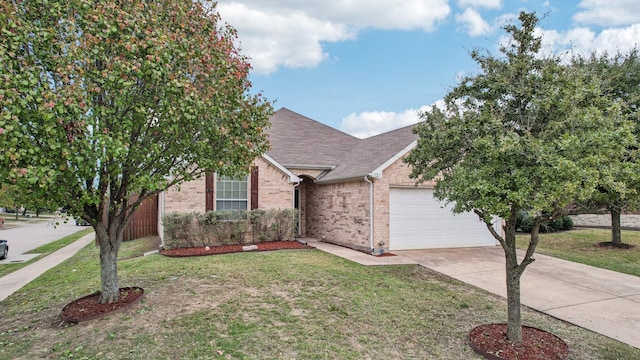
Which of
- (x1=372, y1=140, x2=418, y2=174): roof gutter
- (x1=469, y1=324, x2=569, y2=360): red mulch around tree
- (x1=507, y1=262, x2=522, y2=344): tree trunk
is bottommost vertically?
(x1=469, y1=324, x2=569, y2=360): red mulch around tree

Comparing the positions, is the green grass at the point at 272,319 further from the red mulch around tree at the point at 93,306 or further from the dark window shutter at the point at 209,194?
the dark window shutter at the point at 209,194

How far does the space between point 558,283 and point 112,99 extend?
9.90 meters

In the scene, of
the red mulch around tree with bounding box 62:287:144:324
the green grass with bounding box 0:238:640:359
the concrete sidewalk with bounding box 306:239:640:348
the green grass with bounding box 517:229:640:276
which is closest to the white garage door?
the concrete sidewalk with bounding box 306:239:640:348

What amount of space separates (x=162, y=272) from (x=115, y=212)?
2940 mm

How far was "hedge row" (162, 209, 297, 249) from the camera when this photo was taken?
12.4 m

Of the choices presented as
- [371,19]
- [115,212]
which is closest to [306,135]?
[371,19]

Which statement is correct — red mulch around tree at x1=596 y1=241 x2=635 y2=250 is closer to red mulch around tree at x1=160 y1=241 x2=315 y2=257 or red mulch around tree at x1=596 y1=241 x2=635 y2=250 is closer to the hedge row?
red mulch around tree at x1=160 y1=241 x2=315 y2=257

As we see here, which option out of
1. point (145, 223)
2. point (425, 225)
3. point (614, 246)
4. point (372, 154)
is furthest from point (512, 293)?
point (145, 223)

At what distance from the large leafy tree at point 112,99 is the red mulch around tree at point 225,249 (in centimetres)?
508

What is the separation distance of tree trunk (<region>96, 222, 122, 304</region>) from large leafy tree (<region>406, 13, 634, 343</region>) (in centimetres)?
570

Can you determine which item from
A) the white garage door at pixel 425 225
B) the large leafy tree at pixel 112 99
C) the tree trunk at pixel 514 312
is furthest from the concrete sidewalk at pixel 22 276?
the white garage door at pixel 425 225

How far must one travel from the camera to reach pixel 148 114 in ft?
19.2

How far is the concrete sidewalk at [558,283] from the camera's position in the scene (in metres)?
6.03

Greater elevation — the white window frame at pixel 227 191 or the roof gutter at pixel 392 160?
the roof gutter at pixel 392 160
